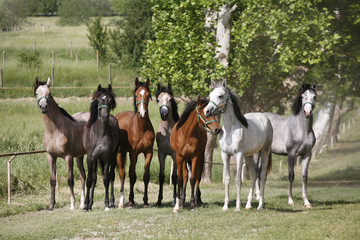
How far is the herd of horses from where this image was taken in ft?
39.8

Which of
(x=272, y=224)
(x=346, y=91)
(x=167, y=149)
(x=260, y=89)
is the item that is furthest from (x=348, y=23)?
(x=272, y=224)

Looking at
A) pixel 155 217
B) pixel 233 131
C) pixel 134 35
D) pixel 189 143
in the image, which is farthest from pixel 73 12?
pixel 155 217

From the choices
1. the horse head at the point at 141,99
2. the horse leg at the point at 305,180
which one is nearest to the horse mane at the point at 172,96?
the horse head at the point at 141,99

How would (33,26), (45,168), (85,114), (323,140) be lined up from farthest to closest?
(33,26), (323,140), (45,168), (85,114)

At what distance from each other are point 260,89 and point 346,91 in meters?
9.45

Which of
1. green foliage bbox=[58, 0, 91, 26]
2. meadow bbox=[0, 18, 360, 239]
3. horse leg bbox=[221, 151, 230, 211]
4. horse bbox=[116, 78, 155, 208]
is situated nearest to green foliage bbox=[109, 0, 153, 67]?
meadow bbox=[0, 18, 360, 239]

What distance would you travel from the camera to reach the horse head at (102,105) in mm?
12281

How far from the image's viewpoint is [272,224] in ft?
34.7

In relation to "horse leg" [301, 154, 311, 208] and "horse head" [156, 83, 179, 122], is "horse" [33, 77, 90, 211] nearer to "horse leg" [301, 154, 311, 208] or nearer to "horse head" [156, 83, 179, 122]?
"horse head" [156, 83, 179, 122]

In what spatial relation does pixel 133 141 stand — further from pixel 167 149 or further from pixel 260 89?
pixel 260 89

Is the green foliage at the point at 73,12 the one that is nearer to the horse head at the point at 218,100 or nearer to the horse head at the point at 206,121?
the horse head at the point at 206,121

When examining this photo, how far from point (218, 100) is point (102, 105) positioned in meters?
2.75

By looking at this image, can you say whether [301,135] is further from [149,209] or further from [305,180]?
[149,209]

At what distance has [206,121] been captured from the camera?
11.7 metres
